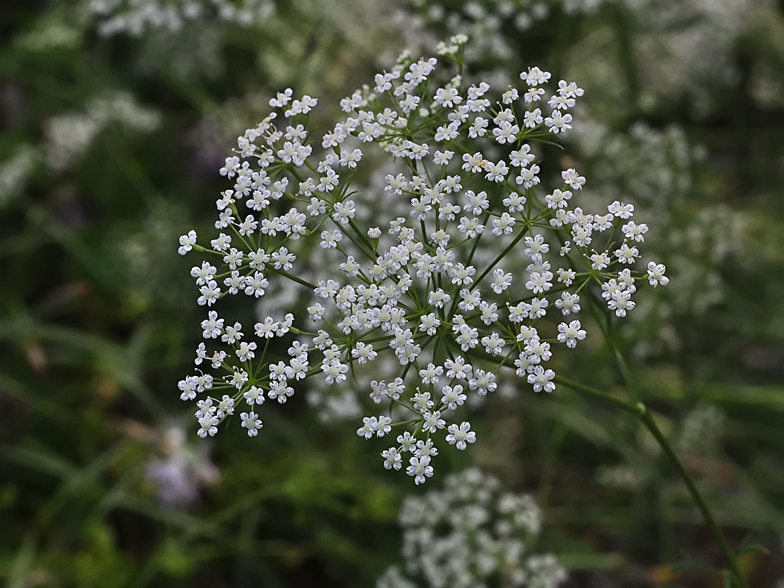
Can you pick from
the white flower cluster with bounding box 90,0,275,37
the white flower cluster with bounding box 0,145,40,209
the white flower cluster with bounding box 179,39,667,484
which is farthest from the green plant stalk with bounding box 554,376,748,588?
the white flower cluster with bounding box 0,145,40,209

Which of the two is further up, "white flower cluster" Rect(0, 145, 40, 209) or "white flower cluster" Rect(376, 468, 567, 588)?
"white flower cluster" Rect(0, 145, 40, 209)

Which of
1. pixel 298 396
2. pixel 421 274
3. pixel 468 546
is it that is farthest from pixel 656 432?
pixel 298 396

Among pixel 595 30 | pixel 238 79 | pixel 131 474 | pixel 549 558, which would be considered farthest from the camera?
pixel 238 79

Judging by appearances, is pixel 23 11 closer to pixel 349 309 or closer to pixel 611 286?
pixel 349 309

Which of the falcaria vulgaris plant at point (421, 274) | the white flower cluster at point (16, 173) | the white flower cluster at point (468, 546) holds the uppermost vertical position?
the white flower cluster at point (16, 173)

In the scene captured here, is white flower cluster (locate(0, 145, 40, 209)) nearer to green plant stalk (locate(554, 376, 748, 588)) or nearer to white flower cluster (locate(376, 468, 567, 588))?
white flower cluster (locate(376, 468, 567, 588))

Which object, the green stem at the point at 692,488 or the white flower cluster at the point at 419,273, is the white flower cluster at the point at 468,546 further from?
the white flower cluster at the point at 419,273

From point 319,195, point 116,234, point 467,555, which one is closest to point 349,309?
point 319,195

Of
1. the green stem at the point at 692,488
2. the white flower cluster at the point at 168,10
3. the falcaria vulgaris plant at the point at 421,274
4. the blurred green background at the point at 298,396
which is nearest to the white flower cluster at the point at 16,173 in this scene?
the blurred green background at the point at 298,396
